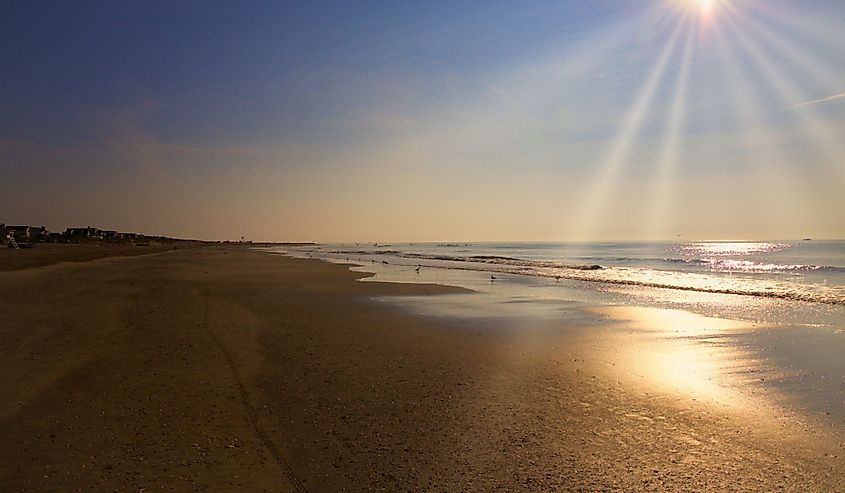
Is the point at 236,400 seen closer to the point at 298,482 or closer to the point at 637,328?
the point at 298,482

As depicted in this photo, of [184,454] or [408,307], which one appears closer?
[184,454]

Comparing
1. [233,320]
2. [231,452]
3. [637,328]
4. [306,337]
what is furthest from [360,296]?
[231,452]

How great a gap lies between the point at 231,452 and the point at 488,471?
11.0 feet

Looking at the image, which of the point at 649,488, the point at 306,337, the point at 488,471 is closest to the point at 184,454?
the point at 488,471

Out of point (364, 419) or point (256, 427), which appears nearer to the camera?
point (256, 427)

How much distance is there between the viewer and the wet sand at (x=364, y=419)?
6207 millimetres

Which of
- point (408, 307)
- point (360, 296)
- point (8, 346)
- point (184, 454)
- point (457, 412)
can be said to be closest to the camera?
point (184, 454)

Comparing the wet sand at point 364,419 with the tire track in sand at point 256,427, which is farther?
the wet sand at point 364,419

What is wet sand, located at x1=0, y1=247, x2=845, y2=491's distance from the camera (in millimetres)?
6207

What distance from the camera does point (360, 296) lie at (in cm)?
2725

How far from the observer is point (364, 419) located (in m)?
8.26

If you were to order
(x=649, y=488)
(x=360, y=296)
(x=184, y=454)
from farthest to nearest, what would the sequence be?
(x=360, y=296) → (x=184, y=454) → (x=649, y=488)

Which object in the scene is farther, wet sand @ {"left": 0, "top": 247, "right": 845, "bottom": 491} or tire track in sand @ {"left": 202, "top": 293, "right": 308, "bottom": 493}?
wet sand @ {"left": 0, "top": 247, "right": 845, "bottom": 491}

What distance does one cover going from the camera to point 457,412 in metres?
8.66
